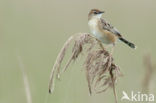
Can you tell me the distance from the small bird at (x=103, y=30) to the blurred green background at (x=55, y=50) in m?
0.21

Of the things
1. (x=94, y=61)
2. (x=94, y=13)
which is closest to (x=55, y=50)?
(x=94, y=13)

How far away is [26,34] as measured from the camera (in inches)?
326

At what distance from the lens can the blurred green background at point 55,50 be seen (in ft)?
13.9

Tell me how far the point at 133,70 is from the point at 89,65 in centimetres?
226

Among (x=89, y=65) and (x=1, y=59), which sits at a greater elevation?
(x=89, y=65)

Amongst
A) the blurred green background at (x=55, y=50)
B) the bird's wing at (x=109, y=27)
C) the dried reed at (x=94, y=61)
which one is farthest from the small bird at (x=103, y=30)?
the dried reed at (x=94, y=61)

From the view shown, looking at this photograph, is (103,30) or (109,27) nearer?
(109,27)

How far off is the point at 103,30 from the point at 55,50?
2.66 m

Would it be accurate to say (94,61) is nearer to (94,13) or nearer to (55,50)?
(94,13)

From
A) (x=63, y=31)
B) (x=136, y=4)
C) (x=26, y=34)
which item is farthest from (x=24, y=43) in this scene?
(x=136, y=4)

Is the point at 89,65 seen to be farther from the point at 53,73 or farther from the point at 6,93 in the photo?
the point at 6,93

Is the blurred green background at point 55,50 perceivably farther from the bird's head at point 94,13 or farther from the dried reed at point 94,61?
the bird's head at point 94,13

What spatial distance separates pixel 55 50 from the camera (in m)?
7.05

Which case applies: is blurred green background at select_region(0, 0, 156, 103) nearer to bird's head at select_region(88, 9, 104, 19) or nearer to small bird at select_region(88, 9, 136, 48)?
→ small bird at select_region(88, 9, 136, 48)
